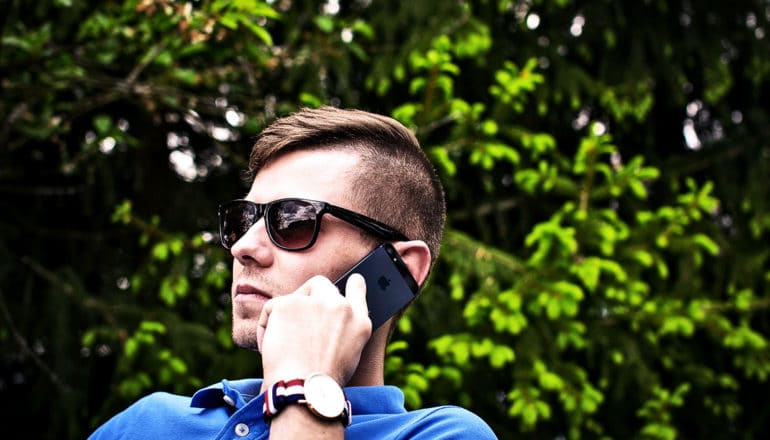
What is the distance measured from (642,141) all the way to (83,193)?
3.77 metres

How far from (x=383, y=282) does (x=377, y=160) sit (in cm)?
36

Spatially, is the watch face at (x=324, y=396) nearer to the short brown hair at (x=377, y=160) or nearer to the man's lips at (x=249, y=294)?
the man's lips at (x=249, y=294)

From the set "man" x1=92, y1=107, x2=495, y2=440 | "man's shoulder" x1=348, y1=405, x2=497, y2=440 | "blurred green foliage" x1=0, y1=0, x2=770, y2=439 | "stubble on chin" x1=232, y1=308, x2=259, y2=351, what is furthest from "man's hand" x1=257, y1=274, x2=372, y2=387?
"blurred green foliage" x1=0, y1=0, x2=770, y2=439

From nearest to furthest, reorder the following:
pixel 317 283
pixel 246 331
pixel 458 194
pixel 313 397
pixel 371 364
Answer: pixel 313 397, pixel 317 283, pixel 246 331, pixel 371 364, pixel 458 194

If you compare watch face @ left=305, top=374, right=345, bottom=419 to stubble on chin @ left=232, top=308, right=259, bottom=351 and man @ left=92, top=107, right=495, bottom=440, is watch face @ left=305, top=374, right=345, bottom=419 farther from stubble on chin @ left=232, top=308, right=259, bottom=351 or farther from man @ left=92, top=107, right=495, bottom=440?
stubble on chin @ left=232, top=308, right=259, bottom=351

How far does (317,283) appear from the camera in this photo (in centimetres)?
165

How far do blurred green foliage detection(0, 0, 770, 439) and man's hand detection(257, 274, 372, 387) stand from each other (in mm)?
1731

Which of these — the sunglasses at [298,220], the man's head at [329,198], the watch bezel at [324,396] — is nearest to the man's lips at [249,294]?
the man's head at [329,198]

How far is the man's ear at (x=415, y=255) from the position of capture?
1918 millimetres

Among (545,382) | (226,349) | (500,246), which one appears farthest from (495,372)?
(226,349)

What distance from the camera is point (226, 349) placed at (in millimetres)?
4047

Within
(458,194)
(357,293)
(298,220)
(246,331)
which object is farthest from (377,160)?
(458,194)

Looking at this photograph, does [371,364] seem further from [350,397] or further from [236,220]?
[236,220]

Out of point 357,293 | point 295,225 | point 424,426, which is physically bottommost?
point 424,426
